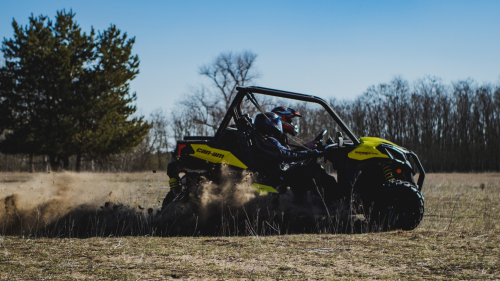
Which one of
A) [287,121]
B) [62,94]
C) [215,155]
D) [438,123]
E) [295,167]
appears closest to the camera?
[215,155]

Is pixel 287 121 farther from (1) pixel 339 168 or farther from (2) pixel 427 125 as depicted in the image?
(2) pixel 427 125

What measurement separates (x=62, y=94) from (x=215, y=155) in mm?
21365

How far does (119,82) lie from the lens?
26.9m

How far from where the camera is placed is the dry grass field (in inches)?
159

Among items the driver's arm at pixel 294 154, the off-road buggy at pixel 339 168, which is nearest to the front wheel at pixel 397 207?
the off-road buggy at pixel 339 168

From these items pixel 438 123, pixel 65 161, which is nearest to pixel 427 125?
pixel 438 123

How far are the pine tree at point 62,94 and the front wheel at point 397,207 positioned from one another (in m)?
22.0

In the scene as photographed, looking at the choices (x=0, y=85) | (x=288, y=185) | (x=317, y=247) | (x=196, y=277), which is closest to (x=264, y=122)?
(x=288, y=185)

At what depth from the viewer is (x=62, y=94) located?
24953 mm

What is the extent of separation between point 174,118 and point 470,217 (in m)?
43.8

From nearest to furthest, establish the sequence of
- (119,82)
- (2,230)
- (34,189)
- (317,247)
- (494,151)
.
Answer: (317,247)
(2,230)
(34,189)
(119,82)
(494,151)

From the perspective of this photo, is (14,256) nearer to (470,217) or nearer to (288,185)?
(288,185)

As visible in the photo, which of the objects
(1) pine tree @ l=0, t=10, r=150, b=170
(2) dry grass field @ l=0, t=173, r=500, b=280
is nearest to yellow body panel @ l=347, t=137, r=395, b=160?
(2) dry grass field @ l=0, t=173, r=500, b=280

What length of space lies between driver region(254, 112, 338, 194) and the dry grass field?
3.17 feet
